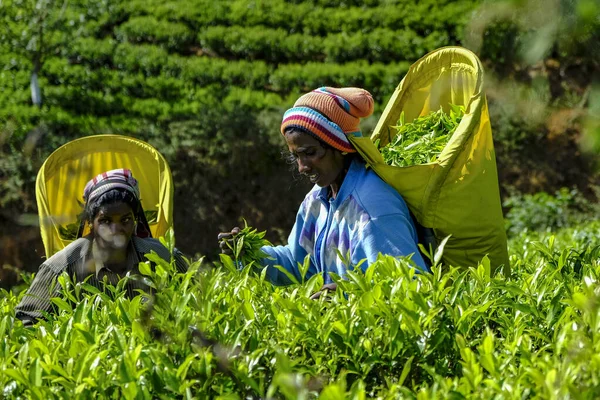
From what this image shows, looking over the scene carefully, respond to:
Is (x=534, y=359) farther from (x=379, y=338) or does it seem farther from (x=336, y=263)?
(x=336, y=263)

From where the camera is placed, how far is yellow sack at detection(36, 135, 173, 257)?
4172 mm

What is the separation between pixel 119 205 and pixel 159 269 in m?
1.09

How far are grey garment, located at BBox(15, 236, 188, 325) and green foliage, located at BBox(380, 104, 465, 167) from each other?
3.15 feet

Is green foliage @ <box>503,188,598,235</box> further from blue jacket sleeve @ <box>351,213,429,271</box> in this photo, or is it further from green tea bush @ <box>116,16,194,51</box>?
green tea bush @ <box>116,16,194,51</box>

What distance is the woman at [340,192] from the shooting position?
329cm

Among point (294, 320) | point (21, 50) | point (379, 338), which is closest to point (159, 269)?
point (294, 320)

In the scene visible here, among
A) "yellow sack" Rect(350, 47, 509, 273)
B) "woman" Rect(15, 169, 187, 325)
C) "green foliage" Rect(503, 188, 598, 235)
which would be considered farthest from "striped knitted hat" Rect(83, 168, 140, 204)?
"green foliage" Rect(503, 188, 598, 235)

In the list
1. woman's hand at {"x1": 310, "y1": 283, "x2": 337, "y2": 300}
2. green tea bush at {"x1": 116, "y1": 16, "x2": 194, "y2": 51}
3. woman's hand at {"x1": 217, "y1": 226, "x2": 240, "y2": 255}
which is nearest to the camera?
woman's hand at {"x1": 310, "y1": 283, "x2": 337, "y2": 300}

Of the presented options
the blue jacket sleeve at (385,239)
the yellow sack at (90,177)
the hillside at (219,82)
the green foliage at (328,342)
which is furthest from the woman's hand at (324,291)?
the hillside at (219,82)

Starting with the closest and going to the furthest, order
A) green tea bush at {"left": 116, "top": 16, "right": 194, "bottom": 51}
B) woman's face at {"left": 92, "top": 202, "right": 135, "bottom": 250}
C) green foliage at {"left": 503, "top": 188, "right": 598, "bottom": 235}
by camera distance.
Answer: woman's face at {"left": 92, "top": 202, "right": 135, "bottom": 250} < green foliage at {"left": 503, "top": 188, "right": 598, "bottom": 235} < green tea bush at {"left": 116, "top": 16, "right": 194, "bottom": 51}

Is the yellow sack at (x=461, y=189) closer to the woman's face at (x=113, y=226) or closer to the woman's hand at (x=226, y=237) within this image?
the woman's hand at (x=226, y=237)

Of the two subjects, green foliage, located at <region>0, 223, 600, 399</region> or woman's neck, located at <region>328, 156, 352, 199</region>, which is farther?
woman's neck, located at <region>328, 156, 352, 199</region>

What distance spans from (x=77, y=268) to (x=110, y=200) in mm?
284

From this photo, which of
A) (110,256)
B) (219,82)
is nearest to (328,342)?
(110,256)
